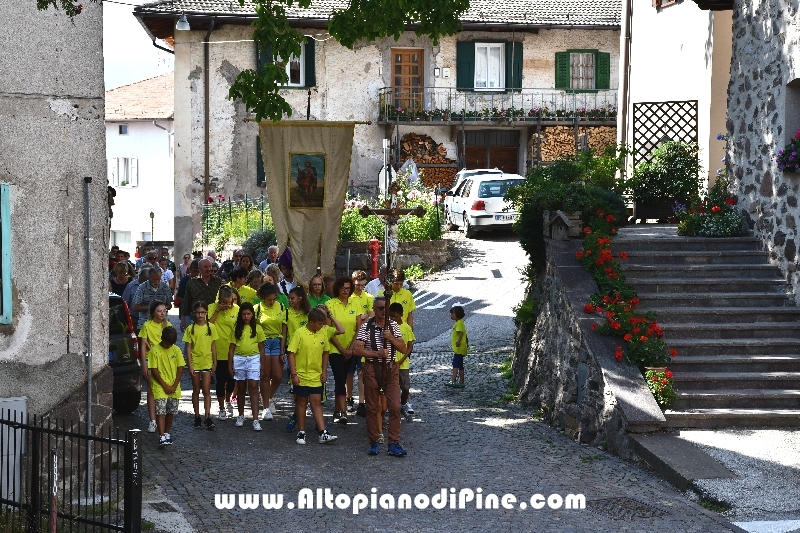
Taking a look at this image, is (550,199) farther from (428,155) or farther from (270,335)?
(428,155)

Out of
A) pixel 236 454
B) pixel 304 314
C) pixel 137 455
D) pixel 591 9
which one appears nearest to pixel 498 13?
pixel 591 9

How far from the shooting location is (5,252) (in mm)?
10297

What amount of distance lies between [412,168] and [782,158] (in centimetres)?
1794

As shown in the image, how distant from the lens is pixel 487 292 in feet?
78.3

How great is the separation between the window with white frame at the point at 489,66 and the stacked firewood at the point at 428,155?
6.91 ft

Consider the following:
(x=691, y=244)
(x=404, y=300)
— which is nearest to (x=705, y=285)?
(x=691, y=244)

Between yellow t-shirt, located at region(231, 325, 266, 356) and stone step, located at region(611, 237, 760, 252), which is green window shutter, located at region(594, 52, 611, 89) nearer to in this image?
stone step, located at region(611, 237, 760, 252)

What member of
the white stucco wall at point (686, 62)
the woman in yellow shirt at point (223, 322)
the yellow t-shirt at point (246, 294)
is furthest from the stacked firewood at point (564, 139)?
the woman in yellow shirt at point (223, 322)

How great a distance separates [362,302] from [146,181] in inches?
1387

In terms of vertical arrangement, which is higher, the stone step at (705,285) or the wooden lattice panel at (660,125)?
the wooden lattice panel at (660,125)

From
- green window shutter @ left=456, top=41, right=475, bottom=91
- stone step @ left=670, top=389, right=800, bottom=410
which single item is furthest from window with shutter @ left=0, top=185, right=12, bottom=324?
green window shutter @ left=456, top=41, right=475, bottom=91

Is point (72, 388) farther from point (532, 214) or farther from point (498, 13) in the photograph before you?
point (498, 13)

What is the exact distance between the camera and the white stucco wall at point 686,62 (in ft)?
64.0

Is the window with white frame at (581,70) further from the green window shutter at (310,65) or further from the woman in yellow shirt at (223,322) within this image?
the woman in yellow shirt at (223,322)
